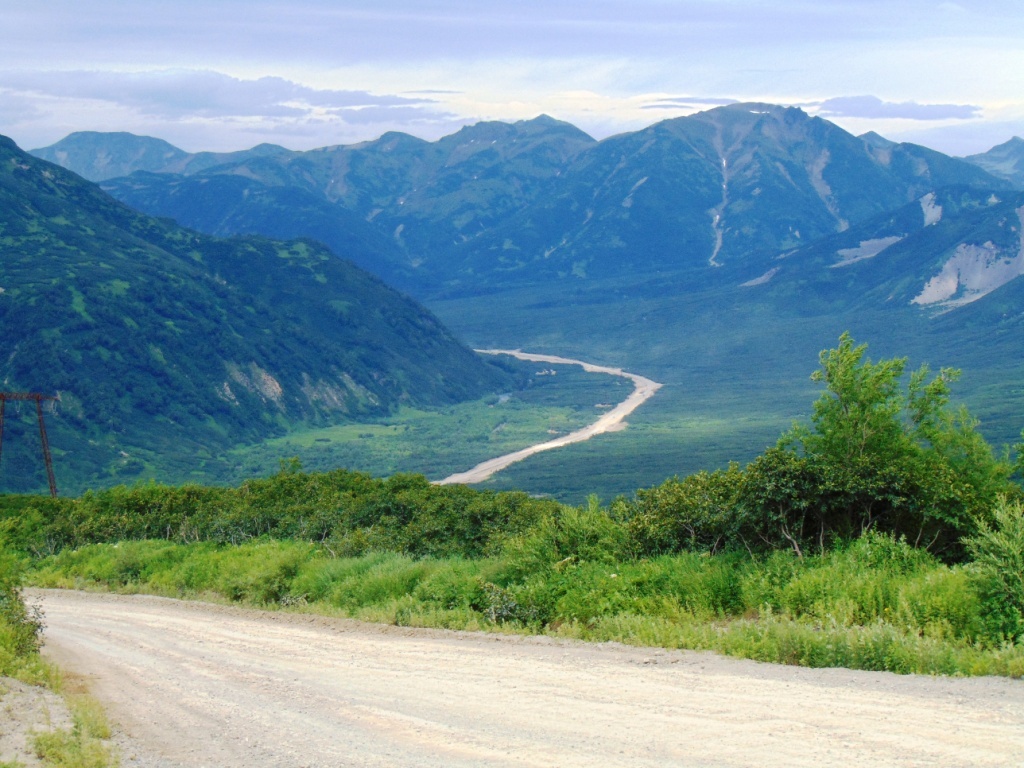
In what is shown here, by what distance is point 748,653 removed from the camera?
1655cm

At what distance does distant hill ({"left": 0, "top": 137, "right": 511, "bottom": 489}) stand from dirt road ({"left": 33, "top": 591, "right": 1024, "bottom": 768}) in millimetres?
105963

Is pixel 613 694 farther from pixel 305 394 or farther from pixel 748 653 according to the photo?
pixel 305 394

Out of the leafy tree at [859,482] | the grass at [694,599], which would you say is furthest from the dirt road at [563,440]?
the leafy tree at [859,482]

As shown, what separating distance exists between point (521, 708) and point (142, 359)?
15449cm

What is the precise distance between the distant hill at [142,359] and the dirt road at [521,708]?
10596 cm

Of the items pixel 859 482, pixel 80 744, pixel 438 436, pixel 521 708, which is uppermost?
pixel 859 482

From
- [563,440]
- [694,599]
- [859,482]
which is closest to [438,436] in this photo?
[563,440]

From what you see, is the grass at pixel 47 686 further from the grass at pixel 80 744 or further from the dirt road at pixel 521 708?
Result: the dirt road at pixel 521 708

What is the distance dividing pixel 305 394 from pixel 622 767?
169 meters

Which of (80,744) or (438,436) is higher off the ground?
(80,744)

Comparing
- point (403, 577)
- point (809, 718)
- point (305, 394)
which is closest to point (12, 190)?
point (305, 394)

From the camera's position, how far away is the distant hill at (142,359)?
138125 millimetres

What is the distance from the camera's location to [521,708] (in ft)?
47.7

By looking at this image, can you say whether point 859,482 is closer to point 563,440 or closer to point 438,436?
Result: point 563,440
